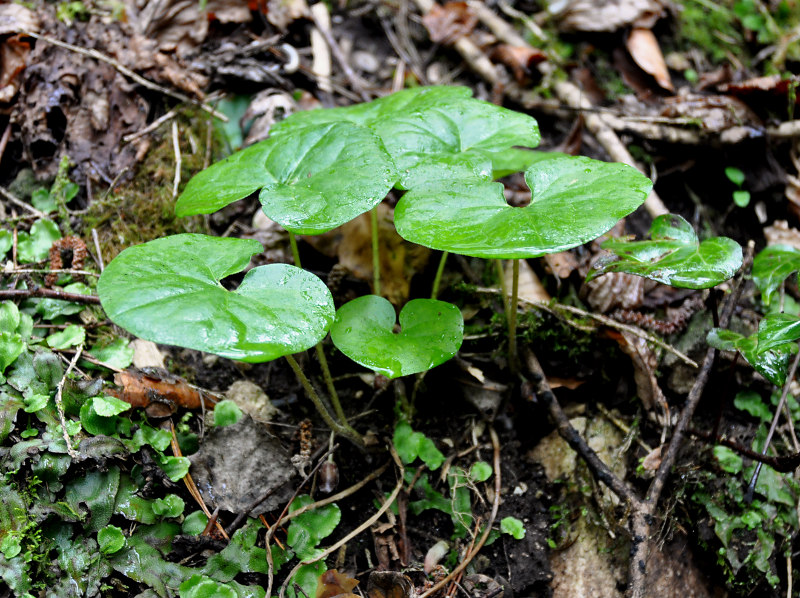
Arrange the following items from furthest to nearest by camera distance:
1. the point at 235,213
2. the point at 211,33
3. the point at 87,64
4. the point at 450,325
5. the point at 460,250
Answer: the point at 211,33 < the point at 87,64 < the point at 235,213 < the point at 450,325 < the point at 460,250

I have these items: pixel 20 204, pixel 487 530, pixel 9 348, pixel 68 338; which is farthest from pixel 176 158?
pixel 487 530

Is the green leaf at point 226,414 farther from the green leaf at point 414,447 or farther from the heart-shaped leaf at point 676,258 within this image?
the heart-shaped leaf at point 676,258

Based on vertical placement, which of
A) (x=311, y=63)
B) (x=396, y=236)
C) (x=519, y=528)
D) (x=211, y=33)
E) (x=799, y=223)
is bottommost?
(x=519, y=528)

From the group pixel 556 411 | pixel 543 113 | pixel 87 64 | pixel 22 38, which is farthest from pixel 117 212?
pixel 543 113

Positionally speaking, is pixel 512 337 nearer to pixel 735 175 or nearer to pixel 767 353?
pixel 767 353

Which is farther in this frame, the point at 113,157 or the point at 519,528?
the point at 113,157

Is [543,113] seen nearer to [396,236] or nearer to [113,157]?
[396,236]
